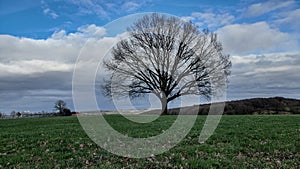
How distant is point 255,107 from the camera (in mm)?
40656

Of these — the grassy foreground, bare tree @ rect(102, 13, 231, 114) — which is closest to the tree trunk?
bare tree @ rect(102, 13, 231, 114)

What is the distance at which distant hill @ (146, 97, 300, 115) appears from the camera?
1517 inches

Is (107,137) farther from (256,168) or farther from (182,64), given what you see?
(182,64)

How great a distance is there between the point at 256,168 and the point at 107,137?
721 centimetres

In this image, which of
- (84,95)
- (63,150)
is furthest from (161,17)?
(63,150)

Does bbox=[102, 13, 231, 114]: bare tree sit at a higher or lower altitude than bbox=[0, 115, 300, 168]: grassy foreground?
higher

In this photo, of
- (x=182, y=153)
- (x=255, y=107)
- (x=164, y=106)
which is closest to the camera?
(x=182, y=153)

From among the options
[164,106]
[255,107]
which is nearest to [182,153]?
[164,106]

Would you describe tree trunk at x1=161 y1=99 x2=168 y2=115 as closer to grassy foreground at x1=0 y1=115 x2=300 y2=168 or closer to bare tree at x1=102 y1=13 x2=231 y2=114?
bare tree at x1=102 y1=13 x2=231 y2=114

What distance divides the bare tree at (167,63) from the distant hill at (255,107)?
204 centimetres

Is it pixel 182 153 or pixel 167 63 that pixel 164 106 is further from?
pixel 182 153

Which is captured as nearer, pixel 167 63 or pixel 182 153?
pixel 182 153

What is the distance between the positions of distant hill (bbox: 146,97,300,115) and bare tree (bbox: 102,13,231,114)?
204 cm

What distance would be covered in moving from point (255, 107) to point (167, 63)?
44.3 ft
